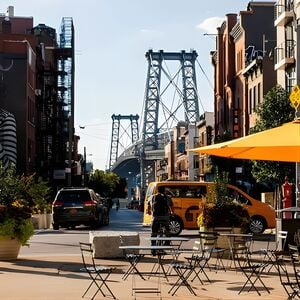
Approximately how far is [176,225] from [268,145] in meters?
16.6

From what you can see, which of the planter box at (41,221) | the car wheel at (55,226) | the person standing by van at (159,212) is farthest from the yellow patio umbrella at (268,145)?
the planter box at (41,221)

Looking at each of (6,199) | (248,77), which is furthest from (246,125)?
(6,199)

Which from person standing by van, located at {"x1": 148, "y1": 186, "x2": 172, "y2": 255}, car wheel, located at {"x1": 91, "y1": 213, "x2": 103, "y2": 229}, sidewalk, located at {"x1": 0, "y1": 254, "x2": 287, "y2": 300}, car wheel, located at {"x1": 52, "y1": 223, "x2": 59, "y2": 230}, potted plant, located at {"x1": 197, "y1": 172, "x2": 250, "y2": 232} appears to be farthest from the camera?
car wheel, located at {"x1": 91, "y1": 213, "x2": 103, "y2": 229}

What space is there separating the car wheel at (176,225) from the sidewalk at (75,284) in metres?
10.8

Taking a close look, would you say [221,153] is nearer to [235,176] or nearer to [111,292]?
[111,292]

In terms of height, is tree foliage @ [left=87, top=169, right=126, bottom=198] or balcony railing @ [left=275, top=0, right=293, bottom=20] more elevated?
balcony railing @ [left=275, top=0, right=293, bottom=20]

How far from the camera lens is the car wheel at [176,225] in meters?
27.5

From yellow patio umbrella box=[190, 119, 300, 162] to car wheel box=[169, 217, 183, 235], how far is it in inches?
563

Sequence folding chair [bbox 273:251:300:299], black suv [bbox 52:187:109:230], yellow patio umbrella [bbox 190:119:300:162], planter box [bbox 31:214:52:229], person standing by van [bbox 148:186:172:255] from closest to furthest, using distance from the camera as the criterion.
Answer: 1. folding chair [bbox 273:251:300:299]
2. yellow patio umbrella [bbox 190:119:300:162]
3. person standing by van [bbox 148:186:172:255]
4. black suv [bbox 52:187:109:230]
5. planter box [bbox 31:214:52:229]

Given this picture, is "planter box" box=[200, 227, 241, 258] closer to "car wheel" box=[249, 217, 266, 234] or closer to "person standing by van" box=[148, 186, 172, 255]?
"person standing by van" box=[148, 186, 172, 255]

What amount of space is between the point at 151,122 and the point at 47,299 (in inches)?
6701

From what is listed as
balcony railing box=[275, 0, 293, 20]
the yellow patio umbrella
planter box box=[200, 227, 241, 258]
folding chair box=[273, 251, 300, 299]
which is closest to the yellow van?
planter box box=[200, 227, 241, 258]

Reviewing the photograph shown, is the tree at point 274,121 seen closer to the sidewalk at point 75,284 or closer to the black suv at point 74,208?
the black suv at point 74,208

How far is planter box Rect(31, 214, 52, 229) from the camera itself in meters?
34.8
